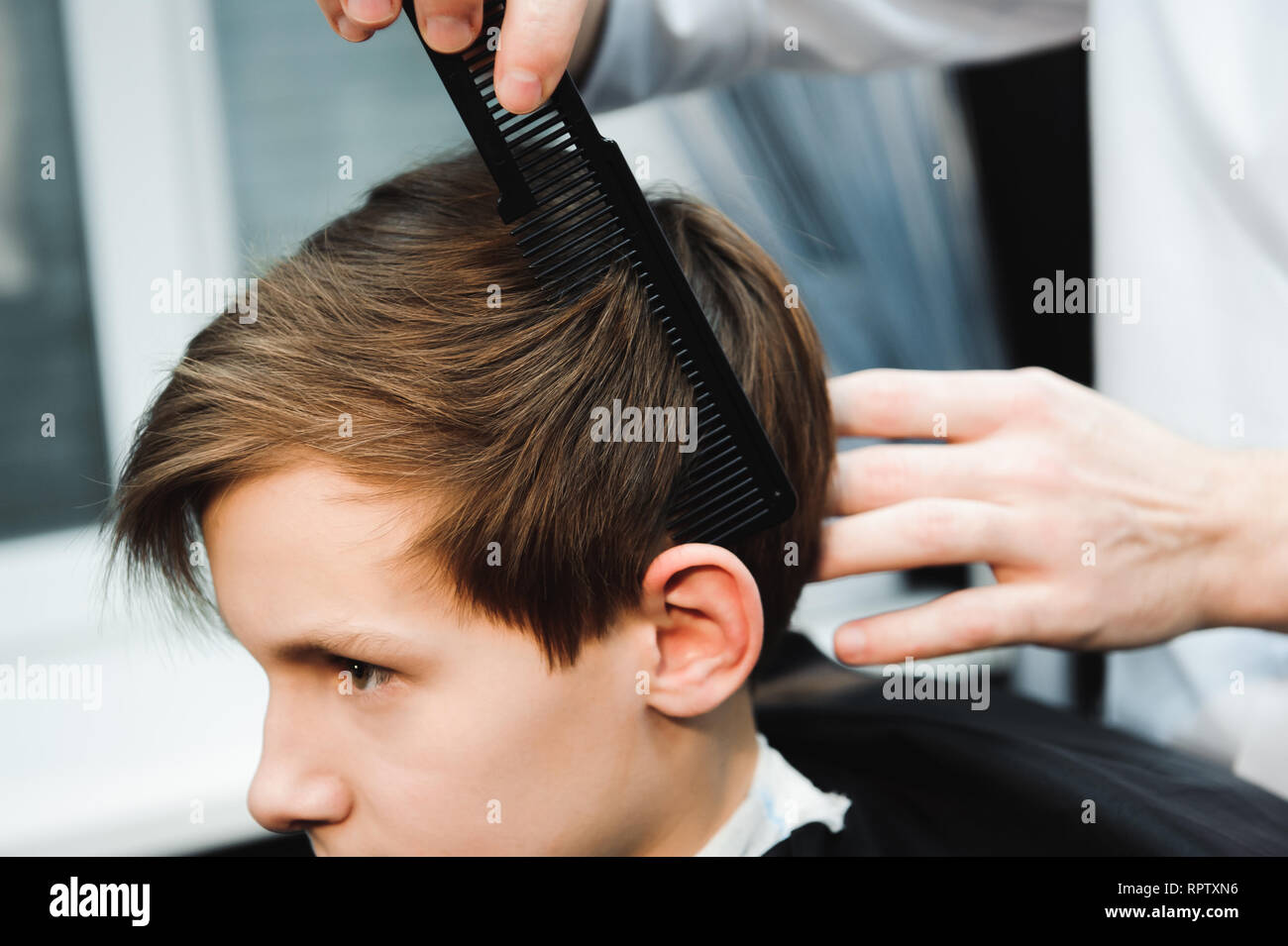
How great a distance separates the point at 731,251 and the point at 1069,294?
0.99m

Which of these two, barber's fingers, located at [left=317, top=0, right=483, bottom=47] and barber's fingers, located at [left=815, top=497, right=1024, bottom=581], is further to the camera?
barber's fingers, located at [left=815, top=497, right=1024, bottom=581]

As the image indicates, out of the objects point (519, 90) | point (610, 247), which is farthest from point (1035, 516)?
point (519, 90)

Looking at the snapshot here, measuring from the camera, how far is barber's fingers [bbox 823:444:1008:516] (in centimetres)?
78

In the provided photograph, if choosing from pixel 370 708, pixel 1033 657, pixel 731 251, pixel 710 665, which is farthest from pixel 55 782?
pixel 1033 657

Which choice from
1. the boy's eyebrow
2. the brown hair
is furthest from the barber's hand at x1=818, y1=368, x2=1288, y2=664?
the boy's eyebrow

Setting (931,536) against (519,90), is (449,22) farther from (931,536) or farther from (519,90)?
(931,536)

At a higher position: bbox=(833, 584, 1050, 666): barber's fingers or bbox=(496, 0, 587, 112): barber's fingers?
bbox=(496, 0, 587, 112): barber's fingers

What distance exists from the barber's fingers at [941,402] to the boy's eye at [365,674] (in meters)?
0.43

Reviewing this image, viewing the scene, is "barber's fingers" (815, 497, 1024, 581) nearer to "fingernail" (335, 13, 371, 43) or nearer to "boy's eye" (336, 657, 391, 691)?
"boy's eye" (336, 657, 391, 691)

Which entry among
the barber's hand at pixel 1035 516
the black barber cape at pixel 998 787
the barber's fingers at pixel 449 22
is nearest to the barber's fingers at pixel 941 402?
the barber's hand at pixel 1035 516

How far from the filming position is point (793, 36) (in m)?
1.06

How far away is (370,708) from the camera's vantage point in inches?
26.5

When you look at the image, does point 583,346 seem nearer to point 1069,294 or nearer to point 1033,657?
point 1033,657
